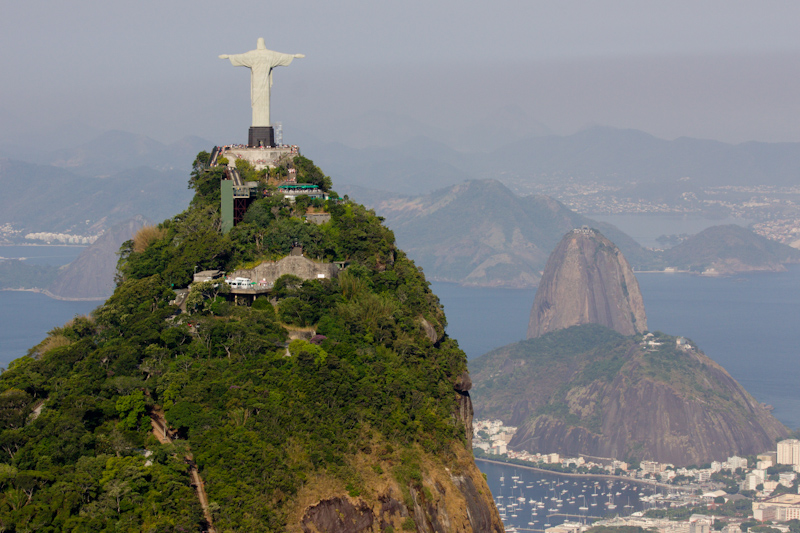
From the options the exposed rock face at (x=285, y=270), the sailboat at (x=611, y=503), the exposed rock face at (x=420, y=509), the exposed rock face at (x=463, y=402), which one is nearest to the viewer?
the exposed rock face at (x=420, y=509)

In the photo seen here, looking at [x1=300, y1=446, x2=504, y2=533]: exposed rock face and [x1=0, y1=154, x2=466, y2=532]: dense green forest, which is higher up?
[x1=0, y1=154, x2=466, y2=532]: dense green forest

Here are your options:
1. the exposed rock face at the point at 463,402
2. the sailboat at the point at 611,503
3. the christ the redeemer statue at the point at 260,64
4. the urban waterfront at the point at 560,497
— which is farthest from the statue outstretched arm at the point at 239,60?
the sailboat at the point at 611,503

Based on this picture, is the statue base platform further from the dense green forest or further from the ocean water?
the ocean water

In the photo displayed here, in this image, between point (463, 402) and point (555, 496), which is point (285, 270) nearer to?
point (463, 402)

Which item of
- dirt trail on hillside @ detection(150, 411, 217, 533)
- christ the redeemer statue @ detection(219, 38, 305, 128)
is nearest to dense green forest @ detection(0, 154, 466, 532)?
dirt trail on hillside @ detection(150, 411, 217, 533)

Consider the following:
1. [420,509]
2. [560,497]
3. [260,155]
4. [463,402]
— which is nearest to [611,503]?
[560,497]

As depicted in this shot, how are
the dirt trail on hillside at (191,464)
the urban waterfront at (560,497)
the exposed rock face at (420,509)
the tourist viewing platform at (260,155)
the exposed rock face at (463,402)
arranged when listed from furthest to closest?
1. the urban waterfront at (560,497)
2. the tourist viewing platform at (260,155)
3. the exposed rock face at (463,402)
4. the exposed rock face at (420,509)
5. the dirt trail on hillside at (191,464)

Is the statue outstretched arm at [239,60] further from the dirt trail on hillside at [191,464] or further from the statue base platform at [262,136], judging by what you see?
the dirt trail on hillside at [191,464]
